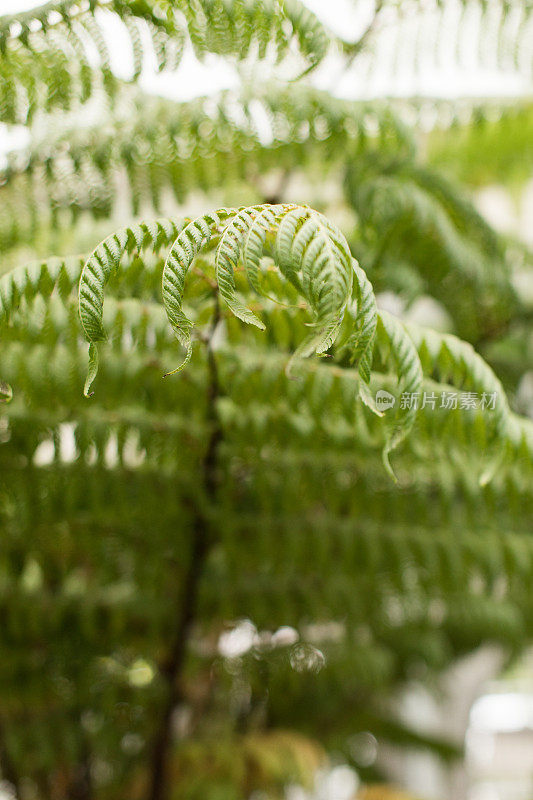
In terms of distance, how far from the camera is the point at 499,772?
121 inches

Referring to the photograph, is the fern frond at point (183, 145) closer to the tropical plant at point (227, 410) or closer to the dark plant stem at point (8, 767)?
the tropical plant at point (227, 410)

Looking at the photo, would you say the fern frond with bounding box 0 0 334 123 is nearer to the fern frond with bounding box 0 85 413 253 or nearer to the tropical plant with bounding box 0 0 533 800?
the tropical plant with bounding box 0 0 533 800

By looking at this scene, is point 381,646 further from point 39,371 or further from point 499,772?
point 499,772

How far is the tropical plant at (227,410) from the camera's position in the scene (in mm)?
595

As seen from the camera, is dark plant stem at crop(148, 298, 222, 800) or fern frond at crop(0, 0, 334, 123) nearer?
fern frond at crop(0, 0, 334, 123)

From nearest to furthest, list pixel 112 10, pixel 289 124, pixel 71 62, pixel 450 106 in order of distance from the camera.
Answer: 1. pixel 112 10
2. pixel 71 62
3. pixel 289 124
4. pixel 450 106

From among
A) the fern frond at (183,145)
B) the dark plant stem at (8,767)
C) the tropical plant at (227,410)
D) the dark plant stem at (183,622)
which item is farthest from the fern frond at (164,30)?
the dark plant stem at (8,767)

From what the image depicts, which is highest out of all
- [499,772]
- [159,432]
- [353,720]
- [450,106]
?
[450,106]

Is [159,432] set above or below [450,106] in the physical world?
below

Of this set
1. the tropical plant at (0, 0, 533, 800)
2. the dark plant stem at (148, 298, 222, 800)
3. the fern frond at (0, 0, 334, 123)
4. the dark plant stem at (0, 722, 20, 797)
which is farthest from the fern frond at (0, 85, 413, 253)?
the dark plant stem at (0, 722, 20, 797)

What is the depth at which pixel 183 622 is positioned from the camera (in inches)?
36.0

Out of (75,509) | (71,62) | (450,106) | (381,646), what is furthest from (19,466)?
(381,646)

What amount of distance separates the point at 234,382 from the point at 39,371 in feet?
0.71

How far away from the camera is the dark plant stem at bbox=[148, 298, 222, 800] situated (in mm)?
837
